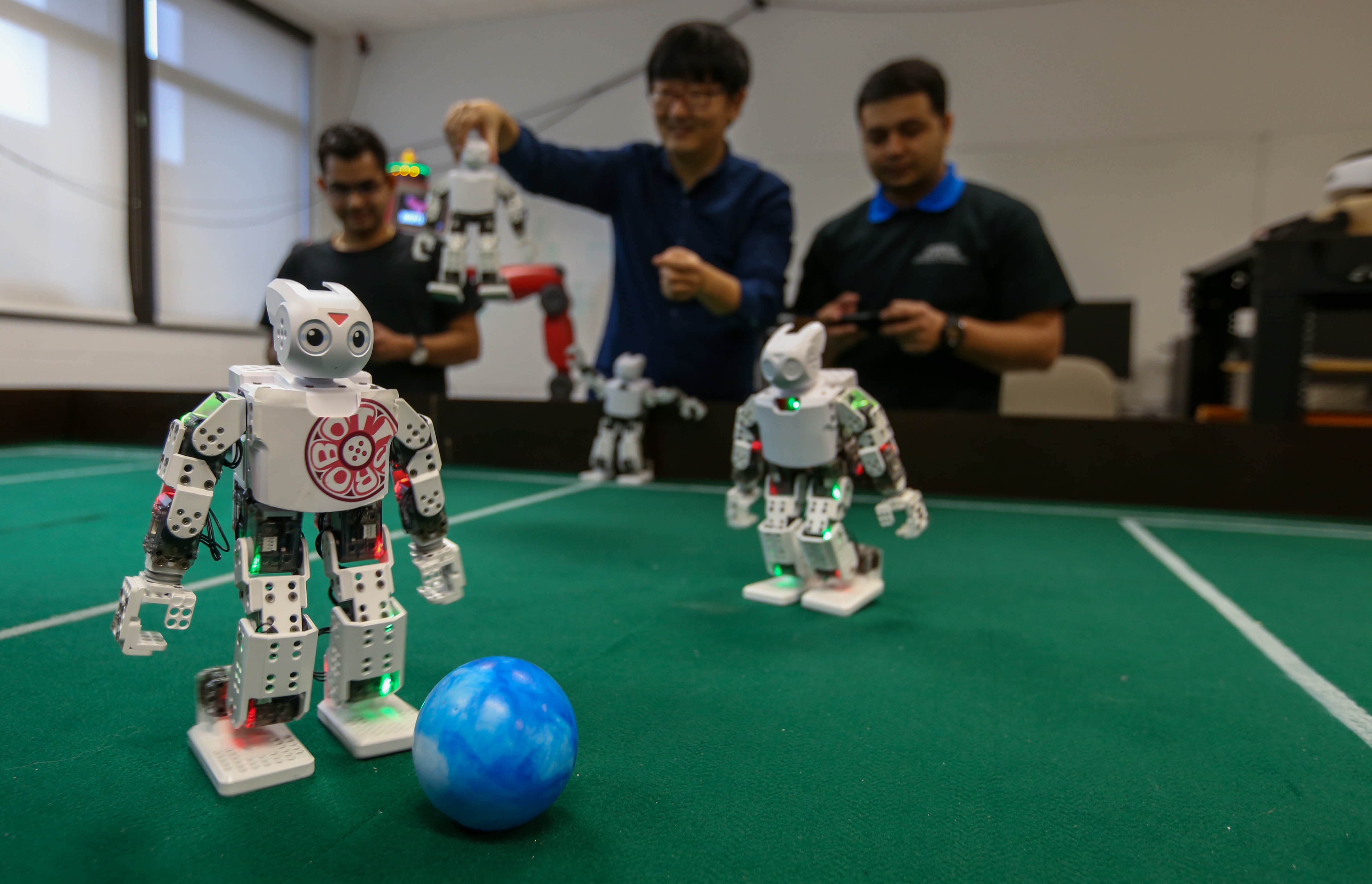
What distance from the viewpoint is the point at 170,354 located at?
7.39 m

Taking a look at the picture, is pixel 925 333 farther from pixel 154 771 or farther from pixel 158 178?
pixel 158 178

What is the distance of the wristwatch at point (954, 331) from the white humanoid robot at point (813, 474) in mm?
958

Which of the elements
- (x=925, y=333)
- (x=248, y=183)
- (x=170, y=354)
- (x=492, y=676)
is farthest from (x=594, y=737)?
(x=248, y=183)

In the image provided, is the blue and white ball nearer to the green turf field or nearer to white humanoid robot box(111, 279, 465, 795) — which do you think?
the green turf field

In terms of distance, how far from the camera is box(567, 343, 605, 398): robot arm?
3.91 meters

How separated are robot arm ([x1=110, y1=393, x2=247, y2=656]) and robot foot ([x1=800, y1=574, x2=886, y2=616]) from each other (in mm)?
1295

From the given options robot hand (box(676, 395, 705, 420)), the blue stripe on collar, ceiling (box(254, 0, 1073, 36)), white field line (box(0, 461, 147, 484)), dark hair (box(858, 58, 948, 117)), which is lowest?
white field line (box(0, 461, 147, 484))

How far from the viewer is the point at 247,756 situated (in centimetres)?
112

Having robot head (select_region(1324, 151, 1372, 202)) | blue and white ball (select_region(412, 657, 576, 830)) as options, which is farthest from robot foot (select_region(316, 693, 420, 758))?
robot head (select_region(1324, 151, 1372, 202))

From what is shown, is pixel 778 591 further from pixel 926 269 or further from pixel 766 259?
pixel 926 269

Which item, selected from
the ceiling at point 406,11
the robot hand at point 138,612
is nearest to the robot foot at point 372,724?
the robot hand at point 138,612

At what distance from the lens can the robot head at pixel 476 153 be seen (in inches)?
98.6

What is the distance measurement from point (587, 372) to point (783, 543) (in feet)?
7.10

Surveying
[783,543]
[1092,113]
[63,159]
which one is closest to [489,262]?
[783,543]
